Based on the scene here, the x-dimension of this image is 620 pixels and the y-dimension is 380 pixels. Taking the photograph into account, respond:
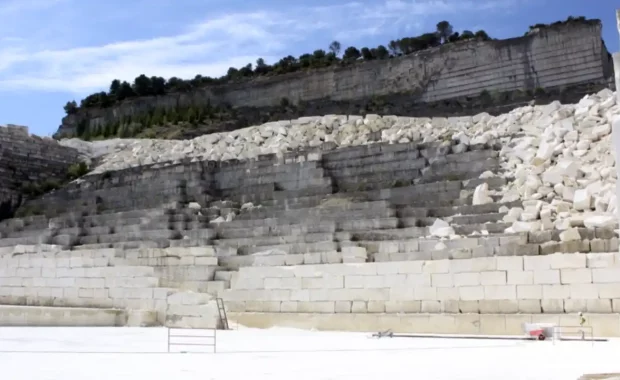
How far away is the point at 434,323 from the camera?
9578 mm

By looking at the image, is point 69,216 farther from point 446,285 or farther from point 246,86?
point 246,86

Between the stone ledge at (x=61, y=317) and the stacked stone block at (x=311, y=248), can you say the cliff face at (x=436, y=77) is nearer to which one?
the stacked stone block at (x=311, y=248)

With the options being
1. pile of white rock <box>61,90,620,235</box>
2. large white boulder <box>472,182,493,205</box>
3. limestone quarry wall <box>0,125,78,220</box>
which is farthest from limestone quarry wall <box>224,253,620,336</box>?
limestone quarry wall <box>0,125,78,220</box>

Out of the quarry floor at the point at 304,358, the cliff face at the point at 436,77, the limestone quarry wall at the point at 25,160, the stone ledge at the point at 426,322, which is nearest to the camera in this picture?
the quarry floor at the point at 304,358

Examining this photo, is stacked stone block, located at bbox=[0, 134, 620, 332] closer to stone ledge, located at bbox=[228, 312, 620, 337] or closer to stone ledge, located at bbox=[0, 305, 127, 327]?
stone ledge, located at bbox=[228, 312, 620, 337]

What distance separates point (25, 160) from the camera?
22.2 m

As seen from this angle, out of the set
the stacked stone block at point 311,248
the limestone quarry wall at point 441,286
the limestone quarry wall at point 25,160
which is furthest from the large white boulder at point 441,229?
the limestone quarry wall at point 25,160

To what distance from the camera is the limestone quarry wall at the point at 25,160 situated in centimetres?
2056

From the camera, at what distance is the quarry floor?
5453 millimetres

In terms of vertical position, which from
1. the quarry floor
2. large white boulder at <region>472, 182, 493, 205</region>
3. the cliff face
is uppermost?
the cliff face

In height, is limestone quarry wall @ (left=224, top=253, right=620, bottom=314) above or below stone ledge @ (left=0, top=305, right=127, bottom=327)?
above

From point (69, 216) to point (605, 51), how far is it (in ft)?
75.1

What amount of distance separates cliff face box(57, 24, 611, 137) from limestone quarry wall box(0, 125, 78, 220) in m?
10.5

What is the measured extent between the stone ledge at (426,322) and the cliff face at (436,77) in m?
18.6
